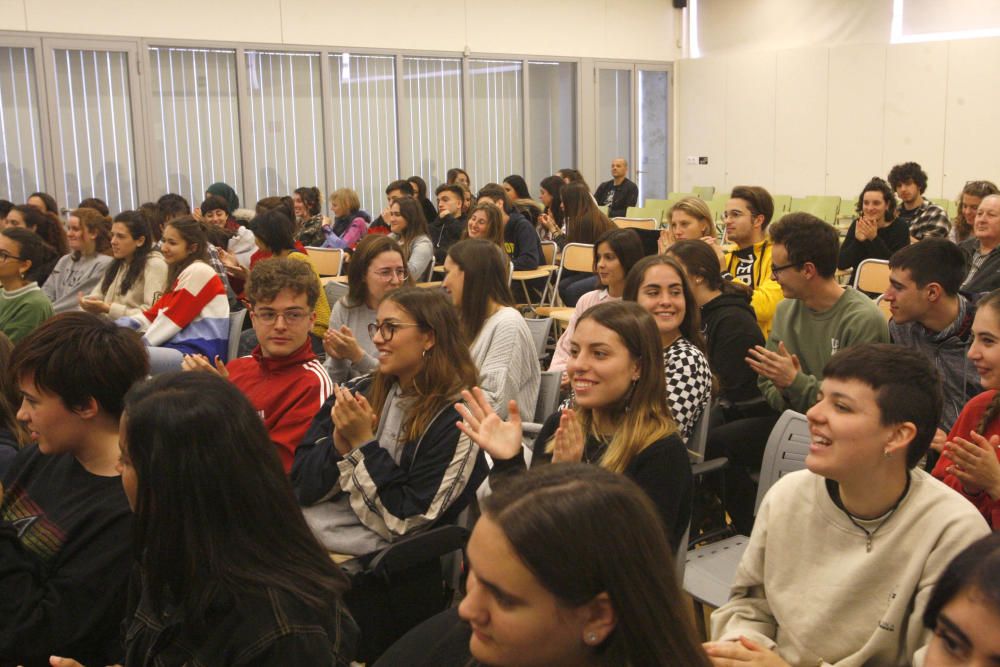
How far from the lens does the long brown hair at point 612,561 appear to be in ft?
3.87

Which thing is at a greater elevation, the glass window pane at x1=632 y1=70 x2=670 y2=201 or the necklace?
the glass window pane at x1=632 y1=70 x2=670 y2=201

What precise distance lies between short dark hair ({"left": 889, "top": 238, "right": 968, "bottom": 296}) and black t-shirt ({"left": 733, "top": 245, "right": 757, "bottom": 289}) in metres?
1.79

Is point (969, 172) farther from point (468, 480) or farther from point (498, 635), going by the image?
point (498, 635)

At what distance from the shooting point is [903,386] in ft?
6.42

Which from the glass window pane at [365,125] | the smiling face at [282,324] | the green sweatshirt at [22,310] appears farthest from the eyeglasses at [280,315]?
the glass window pane at [365,125]

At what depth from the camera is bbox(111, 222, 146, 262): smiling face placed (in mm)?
5430

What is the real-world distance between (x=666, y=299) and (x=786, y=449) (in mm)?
770

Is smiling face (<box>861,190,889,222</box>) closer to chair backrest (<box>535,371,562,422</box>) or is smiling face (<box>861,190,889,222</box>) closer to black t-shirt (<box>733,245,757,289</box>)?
black t-shirt (<box>733,245,757,289</box>)

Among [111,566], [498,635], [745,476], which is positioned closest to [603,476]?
[498,635]

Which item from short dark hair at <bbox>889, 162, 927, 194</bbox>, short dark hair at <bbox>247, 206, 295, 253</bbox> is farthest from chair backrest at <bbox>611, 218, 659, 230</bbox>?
short dark hair at <bbox>247, 206, 295, 253</bbox>

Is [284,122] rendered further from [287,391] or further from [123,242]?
[287,391]

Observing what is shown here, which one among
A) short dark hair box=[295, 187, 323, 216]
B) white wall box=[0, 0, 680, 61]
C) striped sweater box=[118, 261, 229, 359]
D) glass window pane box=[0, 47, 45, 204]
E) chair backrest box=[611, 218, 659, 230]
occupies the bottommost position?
striped sweater box=[118, 261, 229, 359]

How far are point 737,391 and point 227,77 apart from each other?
346 inches

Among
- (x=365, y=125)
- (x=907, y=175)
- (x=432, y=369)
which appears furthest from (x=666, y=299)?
(x=365, y=125)
